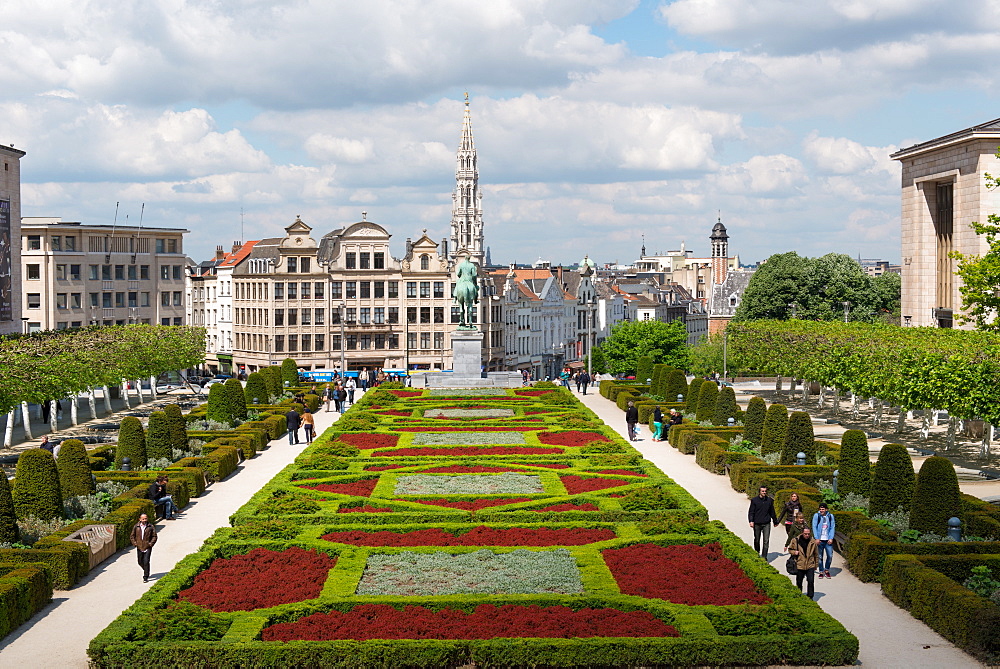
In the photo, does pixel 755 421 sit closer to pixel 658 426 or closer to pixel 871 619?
pixel 658 426

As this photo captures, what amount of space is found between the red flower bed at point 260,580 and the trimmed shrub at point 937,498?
47.0ft

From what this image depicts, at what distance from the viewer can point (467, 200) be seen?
16862 centimetres

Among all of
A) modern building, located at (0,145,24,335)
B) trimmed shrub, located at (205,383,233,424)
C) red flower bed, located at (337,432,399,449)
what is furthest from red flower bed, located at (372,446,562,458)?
modern building, located at (0,145,24,335)

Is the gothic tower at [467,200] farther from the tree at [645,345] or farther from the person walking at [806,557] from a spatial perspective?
the person walking at [806,557]

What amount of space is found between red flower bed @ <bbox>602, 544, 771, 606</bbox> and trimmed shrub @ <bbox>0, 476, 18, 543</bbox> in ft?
46.5

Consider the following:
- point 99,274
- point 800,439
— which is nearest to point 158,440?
point 800,439

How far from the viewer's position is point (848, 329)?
212ft

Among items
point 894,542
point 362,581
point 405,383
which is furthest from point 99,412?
point 894,542

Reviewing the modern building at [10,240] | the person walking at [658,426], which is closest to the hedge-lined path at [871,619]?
the person walking at [658,426]

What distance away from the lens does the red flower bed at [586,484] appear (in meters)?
35.4

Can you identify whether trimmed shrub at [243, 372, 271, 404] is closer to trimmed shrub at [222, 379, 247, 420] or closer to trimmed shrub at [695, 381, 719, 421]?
trimmed shrub at [222, 379, 247, 420]

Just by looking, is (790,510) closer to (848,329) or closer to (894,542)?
(894,542)

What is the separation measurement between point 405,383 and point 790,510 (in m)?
56.3

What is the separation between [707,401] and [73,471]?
31.5 meters
